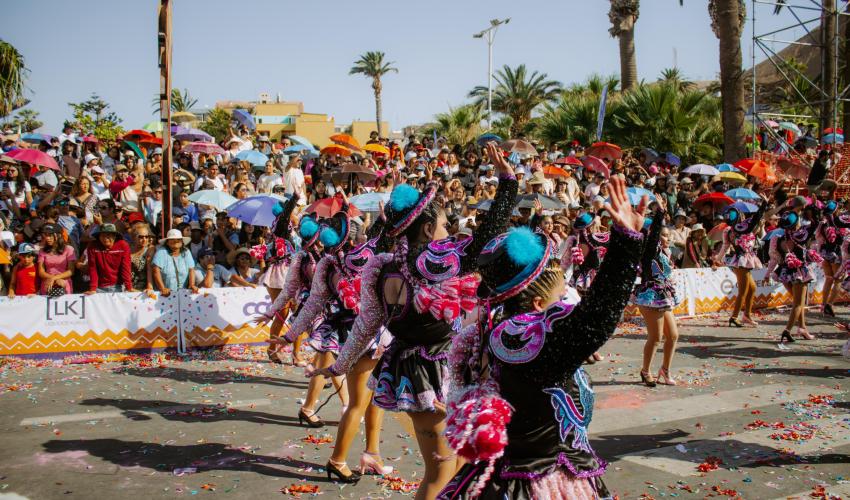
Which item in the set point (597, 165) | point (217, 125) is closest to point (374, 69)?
point (217, 125)

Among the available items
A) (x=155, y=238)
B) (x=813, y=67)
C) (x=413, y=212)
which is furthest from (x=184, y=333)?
(x=813, y=67)

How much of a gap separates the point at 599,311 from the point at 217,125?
154ft

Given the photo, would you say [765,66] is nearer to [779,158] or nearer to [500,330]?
[779,158]

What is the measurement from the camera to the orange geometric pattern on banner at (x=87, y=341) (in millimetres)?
10312

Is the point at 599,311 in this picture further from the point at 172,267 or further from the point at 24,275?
the point at 24,275

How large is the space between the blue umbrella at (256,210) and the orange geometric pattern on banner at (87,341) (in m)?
2.16

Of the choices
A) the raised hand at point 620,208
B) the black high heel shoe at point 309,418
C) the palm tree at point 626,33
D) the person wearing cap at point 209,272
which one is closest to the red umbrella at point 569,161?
the palm tree at point 626,33

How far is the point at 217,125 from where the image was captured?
153 ft

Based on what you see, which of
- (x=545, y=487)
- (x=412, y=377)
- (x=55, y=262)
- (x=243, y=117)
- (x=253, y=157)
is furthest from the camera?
(x=243, y=117)

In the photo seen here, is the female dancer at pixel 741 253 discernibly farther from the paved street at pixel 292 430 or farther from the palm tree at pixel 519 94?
the palm tree at pixel 519 94

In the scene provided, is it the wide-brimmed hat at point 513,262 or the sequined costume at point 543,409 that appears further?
the wide-brimmed hat at point 513,262

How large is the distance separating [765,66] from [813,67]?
18.4 feet

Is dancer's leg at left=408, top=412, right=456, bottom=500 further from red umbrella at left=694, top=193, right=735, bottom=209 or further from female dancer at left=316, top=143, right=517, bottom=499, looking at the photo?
red umbrella at left=694, top=193, right=735, bottom=209

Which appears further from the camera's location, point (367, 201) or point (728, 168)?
point (728, 168)
